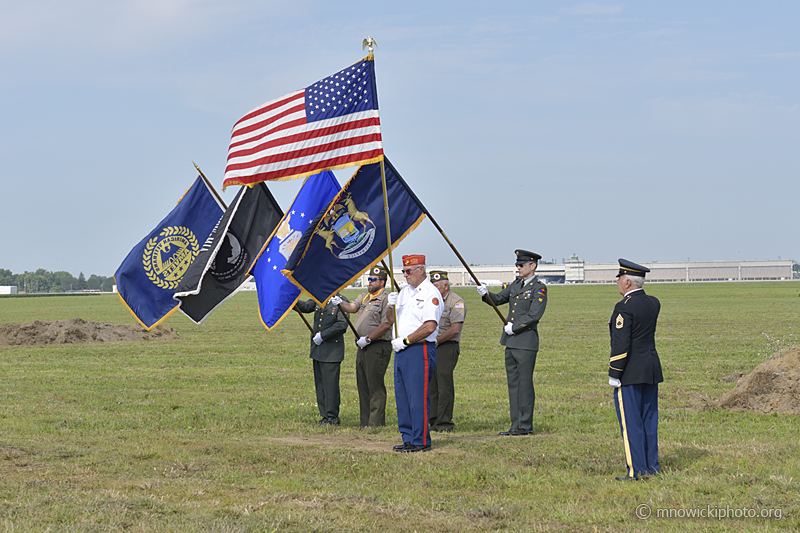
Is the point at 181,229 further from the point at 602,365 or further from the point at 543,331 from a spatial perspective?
the point at 543,331

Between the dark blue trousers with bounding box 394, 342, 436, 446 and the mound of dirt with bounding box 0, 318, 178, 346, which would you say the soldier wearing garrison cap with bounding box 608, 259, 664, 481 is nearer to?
the dark blue trousers with bounding box 394, 342, 436, 446

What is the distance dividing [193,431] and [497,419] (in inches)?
164

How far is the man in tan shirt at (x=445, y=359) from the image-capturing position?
979 cm

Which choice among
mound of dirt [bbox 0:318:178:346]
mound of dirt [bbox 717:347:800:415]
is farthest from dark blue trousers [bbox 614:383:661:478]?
mound of dirt [bbox 0:318:178:346]

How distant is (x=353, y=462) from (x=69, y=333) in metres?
20.5

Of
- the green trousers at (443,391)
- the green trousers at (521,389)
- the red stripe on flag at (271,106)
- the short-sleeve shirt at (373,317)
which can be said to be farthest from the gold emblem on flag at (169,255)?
the green trousers at (521,389)

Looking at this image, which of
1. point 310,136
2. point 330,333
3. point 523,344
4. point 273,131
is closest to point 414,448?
point 523,344

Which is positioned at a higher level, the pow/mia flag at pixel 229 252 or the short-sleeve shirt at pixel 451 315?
the pow/mia flag at pixel 229 252

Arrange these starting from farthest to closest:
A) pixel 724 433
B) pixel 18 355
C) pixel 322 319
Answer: pixel 18 355, pixel 322 319, pixel 724 433

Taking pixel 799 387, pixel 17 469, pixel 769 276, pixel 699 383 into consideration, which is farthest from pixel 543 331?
pixel 769 276

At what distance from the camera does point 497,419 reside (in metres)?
10.4

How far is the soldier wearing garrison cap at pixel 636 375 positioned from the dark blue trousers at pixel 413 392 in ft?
7.20

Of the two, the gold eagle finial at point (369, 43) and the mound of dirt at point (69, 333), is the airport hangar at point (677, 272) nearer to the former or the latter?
the mound of dirt at point (69, 333)

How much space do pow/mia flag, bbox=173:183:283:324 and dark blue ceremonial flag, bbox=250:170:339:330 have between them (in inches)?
16.0
